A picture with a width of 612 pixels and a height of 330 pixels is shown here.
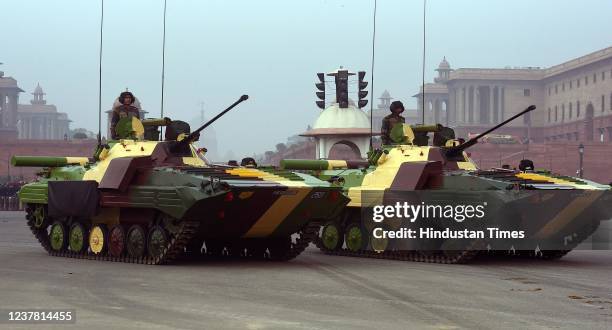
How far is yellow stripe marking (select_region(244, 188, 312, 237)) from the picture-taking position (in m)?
18.2

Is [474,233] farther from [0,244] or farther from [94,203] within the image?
[0,244]

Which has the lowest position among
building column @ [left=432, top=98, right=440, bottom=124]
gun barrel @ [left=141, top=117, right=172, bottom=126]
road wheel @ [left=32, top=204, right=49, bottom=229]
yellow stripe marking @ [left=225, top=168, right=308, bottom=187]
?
road wheel @ [left=32, top=204, right=49, bottom=229]

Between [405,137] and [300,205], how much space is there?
5081 mm

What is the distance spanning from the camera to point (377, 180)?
22172 millimetres

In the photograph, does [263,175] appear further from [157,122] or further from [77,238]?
[77,238]

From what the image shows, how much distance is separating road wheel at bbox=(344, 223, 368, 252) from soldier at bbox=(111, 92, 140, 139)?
4.70m

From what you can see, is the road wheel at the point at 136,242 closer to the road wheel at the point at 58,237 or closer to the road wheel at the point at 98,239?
the road wheel at the point at 98,239

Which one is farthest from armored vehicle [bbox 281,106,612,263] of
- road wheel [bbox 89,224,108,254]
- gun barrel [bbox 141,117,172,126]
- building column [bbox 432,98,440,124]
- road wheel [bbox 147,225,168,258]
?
building column [bbox 432,98,440,124]

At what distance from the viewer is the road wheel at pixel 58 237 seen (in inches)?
828

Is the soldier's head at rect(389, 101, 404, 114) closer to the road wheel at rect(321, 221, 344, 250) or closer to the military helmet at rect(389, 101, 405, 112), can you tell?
the military helmet at rect(389, 101, 405, 112)

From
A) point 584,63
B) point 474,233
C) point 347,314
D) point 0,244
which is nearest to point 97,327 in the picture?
point 347,314

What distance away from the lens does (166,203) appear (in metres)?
18.0

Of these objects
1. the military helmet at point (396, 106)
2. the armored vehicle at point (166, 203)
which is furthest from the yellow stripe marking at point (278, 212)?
the military helmet at point (396, 106)

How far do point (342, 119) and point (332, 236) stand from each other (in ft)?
142
